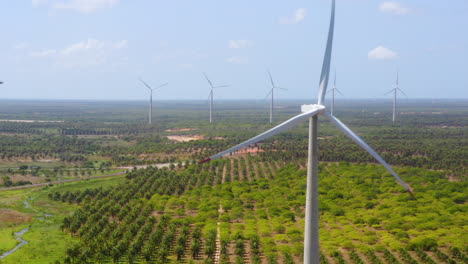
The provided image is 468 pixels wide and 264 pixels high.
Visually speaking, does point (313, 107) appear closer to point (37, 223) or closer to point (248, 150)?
point (37, 223)

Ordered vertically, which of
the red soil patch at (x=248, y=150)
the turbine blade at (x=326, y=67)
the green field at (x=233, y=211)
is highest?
the turbine blade at (x=326, y=67)

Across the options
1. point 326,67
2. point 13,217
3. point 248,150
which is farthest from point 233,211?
point 248,150

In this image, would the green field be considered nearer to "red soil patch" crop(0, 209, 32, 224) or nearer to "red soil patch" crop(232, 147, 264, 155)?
"red soil patch" crop(0, 209, 32, 224)

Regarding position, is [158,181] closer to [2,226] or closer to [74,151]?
[2,226]

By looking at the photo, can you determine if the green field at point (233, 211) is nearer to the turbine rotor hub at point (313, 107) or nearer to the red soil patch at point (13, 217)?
the red soil patch at point (13, 217)

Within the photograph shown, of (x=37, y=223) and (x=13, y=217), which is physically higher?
(x=13, y=217)

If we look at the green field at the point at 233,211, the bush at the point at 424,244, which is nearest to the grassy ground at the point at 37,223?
the green field at the point at 233,211

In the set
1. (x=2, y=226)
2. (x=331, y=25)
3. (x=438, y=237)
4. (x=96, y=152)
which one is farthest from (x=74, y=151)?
(x=331, y=25)

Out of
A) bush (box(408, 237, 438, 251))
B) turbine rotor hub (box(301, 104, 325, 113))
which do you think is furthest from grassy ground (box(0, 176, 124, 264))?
bush (box(408, 237, 438, 251))
